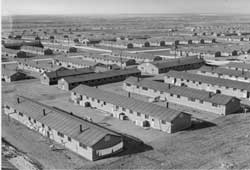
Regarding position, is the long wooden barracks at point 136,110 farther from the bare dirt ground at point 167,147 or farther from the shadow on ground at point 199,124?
the bare dirt ground at point 167,147

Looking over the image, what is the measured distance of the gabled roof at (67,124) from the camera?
2608cm

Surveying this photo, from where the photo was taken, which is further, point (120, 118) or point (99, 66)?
point (99, 66)

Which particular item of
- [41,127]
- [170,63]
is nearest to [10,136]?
[41,127]

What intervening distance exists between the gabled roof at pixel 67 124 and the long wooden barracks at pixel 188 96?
15.8 m

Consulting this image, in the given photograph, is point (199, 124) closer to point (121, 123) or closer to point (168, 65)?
point (121, 123)

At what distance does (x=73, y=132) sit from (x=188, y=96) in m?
19.0

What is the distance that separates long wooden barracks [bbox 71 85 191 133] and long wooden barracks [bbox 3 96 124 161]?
574 cm

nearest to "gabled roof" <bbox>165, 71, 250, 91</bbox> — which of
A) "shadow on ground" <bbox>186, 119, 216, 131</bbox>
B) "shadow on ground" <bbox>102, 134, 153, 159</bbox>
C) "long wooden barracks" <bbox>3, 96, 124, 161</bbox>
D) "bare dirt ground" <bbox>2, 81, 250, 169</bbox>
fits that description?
"bare dirt ground" <bbox>2, 81, 250, 169</bbox>

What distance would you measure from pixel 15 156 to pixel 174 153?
13217mm

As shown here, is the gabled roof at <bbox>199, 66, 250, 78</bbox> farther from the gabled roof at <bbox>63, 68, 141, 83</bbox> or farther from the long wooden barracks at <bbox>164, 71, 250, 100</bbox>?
the gabled roof at <bbox>63, 68, 141, 83</bbox>

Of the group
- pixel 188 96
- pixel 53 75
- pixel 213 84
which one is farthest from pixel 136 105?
pixel 53 75

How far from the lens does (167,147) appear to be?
27.7m

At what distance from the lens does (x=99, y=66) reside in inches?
2562

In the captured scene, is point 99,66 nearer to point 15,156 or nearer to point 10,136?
point 10,136
